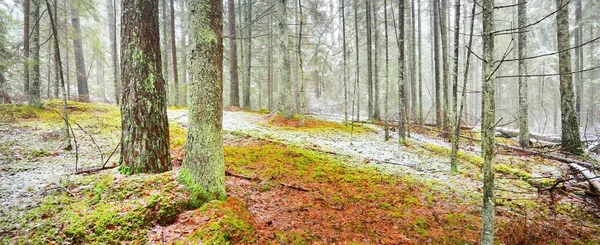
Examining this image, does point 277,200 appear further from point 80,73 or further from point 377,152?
point 80,73

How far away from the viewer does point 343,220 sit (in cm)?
409

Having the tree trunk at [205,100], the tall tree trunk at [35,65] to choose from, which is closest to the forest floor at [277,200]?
the tree trunk at [205,100]

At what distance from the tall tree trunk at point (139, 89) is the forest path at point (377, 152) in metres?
3.97

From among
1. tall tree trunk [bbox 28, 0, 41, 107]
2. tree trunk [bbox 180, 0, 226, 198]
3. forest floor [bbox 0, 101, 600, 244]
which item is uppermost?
tall tree trunk [bbox 28, 0, 41, 107]

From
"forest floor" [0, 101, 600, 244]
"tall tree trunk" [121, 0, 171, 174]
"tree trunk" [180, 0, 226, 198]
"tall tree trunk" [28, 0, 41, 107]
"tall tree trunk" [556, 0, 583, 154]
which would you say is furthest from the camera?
"tall tree trunk" [28, 0, 41, 107]

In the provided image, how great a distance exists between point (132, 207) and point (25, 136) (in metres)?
5.39

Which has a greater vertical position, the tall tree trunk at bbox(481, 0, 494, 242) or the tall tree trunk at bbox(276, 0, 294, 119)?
the tall tree trunk at bbox(276, 0, 294, 119)

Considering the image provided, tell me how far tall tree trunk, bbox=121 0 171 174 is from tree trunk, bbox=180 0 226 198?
0.86 m

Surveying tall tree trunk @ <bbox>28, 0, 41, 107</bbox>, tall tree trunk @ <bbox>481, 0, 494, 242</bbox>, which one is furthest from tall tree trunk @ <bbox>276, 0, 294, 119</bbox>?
tall tree trunk @ <bbox>28, 0, 41, 107</bbox>

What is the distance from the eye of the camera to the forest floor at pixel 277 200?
3.11m

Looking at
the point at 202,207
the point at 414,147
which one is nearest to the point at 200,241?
the point at 202,207

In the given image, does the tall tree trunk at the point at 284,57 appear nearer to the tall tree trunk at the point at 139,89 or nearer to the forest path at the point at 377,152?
the forest path at the point at 377,152

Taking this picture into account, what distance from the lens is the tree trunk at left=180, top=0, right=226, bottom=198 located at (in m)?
3.52

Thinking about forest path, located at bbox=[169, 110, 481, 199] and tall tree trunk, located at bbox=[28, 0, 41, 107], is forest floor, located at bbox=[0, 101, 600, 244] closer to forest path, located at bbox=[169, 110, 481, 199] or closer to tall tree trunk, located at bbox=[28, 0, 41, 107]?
forest path, located at bbox=[169, 110, 481, 199]
